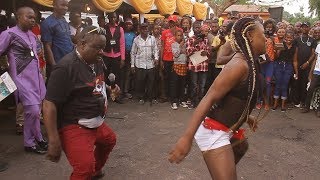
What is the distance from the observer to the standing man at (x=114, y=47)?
300 inches

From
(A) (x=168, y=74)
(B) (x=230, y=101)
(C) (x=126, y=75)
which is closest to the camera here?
(B) (x=230, y=101)

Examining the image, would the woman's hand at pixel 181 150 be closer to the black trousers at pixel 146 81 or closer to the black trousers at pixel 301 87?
the black trousers at pixel 146 81

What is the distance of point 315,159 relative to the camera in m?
4.84

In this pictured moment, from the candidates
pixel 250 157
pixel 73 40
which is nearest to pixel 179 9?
pixel 73 40

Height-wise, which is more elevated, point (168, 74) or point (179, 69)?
point (179, 69)

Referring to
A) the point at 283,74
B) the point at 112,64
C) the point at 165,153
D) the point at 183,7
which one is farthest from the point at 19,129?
the point at 183,7

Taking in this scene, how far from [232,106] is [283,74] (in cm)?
549

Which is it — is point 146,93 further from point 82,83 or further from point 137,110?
point 82,83

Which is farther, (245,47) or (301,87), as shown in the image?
(301,87)

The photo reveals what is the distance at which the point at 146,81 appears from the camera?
8000 millimetres

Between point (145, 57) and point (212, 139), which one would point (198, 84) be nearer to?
point (145, 57)

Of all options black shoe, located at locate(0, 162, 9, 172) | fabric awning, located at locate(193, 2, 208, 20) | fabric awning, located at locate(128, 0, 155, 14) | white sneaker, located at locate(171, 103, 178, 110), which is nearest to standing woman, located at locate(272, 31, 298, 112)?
white sneaker, located at locate(171, 103, 178, 110)

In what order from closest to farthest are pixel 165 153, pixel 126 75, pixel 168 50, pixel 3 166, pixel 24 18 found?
1. pixel 3 166
2. pixel 24 18
3. pixel 165 153
4. pixel 168 50
5. pixel 126 75

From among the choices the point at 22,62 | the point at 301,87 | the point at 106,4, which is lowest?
the point at 301,87
